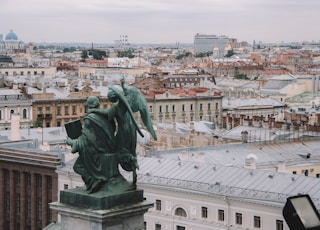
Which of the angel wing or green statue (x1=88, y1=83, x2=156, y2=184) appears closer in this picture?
green statue (x1=88, y1=83, x2=156, y2=184)

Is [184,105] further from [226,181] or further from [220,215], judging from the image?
[220,215]

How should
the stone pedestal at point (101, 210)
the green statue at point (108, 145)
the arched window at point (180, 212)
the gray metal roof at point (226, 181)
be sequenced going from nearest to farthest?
the stone pedestal at point (101, 210)
the green statue at point (108, 145)
the gray metal roof at point (226, 181)
the arched window at point (180, 212)

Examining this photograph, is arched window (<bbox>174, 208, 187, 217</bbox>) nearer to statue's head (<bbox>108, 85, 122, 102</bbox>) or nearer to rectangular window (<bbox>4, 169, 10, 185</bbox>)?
rectangular window (<bbox>4, 169, 10, 185</bbox>)

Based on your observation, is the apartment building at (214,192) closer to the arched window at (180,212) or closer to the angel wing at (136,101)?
the arched window at (180,212)

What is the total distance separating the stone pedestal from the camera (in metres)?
9.14

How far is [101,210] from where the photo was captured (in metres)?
9.17

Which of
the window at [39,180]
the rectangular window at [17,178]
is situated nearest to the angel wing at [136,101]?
the window at [39,180]

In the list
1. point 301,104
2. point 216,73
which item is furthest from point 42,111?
point 216,73

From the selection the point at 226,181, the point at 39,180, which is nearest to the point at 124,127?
the point at 226,181

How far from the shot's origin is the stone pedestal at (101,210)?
914 cm

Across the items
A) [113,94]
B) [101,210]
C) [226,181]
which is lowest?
[226,181]

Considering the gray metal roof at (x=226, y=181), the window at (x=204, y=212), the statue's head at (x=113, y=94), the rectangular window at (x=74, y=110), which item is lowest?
the rectangular window at (x=74, y=110)

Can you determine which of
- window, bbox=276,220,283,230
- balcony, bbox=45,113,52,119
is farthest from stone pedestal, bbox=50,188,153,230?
balcony, bbox=45,113,52,119

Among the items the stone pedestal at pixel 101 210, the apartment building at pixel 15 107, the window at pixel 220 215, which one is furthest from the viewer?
the apartment building at pixel 15 107
